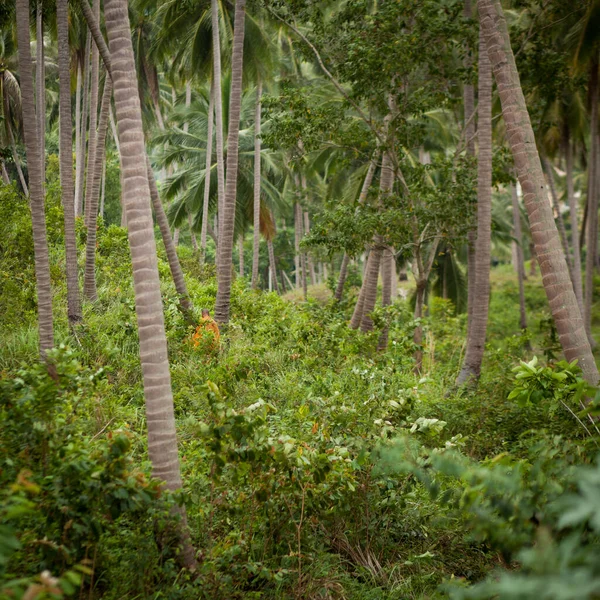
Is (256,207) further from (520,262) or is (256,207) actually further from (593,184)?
(593,184)

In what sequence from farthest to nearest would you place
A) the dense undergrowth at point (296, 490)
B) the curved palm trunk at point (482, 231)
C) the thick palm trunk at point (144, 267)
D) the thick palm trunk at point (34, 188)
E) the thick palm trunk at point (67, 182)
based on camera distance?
the curved palm trunk at point (482, 231) < the thick palm trunk at point (67, 182) < the thick palm trunk at point (34, 188) < the thick palm trunk at point (144, 267) < the dense undergrowth at point (296, 490)

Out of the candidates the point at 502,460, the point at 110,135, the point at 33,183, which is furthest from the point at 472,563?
the point at 110,135

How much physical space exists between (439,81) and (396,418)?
672cm

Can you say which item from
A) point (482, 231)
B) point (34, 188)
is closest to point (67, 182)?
point (34, 188)

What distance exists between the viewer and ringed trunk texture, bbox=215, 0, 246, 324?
9.09 metres

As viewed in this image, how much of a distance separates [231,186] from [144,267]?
574cm

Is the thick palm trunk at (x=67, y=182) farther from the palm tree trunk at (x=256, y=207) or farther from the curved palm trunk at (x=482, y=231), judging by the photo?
the palm tree trunk at (x=256, y=207)

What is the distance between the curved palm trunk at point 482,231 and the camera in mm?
8172

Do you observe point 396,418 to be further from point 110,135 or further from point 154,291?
point 110,135

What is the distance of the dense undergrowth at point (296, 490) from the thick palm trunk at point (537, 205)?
0.60 m

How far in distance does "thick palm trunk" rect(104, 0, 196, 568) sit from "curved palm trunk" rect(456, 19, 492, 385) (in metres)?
5.44

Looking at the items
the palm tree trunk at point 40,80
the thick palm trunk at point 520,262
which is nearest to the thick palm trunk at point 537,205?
the palm tree trunk at point 40,80

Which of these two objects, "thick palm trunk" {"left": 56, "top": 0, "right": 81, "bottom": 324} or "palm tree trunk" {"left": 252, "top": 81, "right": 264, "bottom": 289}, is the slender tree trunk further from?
"palm tree trunk" {"left": 252, "top": 81, "right": 264, "bottom": 289}

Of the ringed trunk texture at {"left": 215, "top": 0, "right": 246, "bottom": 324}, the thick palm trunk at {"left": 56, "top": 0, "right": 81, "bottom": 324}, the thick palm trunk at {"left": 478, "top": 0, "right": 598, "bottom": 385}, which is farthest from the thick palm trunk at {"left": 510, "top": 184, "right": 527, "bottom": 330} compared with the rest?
the thick palm trunk at {"left": 56, "top": 0, "right": 81, "bottom": 324}
